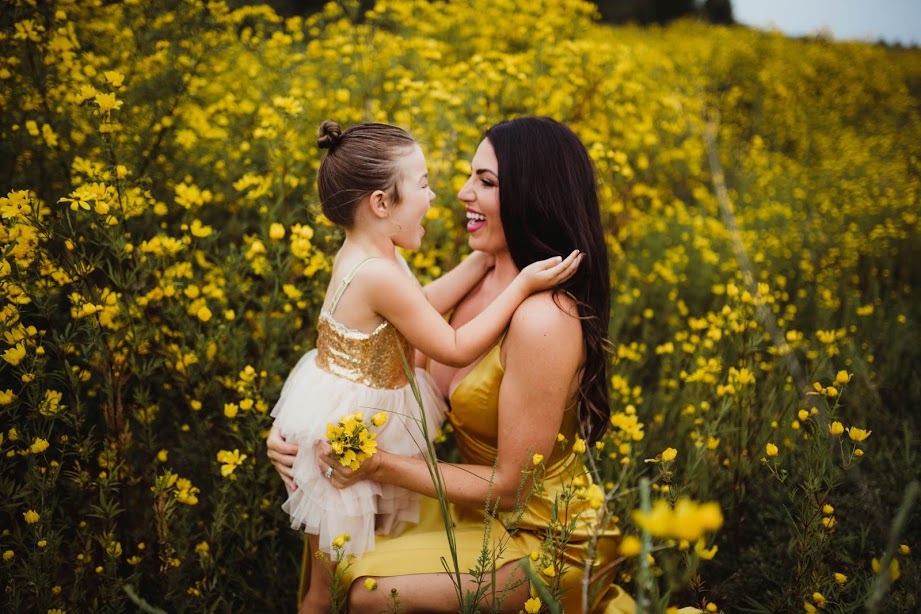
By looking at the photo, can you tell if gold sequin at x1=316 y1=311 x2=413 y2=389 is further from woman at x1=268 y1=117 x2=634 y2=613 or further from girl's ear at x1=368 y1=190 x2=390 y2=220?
girl's ear at x1=368 y1=190 x2=390 y2=220

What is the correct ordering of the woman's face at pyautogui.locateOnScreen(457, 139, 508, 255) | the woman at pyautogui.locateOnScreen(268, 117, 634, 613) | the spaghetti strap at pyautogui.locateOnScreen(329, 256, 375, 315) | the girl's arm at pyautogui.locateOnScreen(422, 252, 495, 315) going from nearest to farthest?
the woman at pyautogui.locateOnScreen(268, 117, 634, 613) → the spaghetti strap at pyautogui.locateOnScreen(329, 256, 375, 315) → the woman's face at pyautogui.locateOnScreen(457, 139, 508, 255) → the girl's arm at pyautogui.locateOnScreen(422, 252, 495, 315)

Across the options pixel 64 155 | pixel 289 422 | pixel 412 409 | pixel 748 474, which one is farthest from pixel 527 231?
pixel 64 155

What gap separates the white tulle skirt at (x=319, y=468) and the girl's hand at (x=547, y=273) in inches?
19.8

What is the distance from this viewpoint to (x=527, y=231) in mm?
1833

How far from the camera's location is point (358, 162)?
5.73ft

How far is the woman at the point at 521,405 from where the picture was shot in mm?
1622

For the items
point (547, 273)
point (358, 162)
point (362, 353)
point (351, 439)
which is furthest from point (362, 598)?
point (358, 162)

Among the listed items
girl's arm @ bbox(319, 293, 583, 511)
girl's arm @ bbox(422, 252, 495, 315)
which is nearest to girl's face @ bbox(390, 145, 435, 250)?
girl's arm @ bbox(422, 252, 495, 315)

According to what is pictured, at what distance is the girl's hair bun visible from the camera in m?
1.76

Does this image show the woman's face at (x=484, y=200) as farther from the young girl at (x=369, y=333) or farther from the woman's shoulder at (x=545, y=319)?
the woman's shoulder at (x=545, y=319)

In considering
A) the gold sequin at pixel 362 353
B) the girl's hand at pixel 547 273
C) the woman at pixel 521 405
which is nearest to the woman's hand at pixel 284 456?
the woman at pixel 521 405

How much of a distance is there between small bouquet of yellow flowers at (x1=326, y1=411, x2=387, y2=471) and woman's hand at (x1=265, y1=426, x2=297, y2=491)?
1.47ft

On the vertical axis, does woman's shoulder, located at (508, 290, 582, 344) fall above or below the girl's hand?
below

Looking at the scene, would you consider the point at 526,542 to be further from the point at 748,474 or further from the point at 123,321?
the point at 123,321
